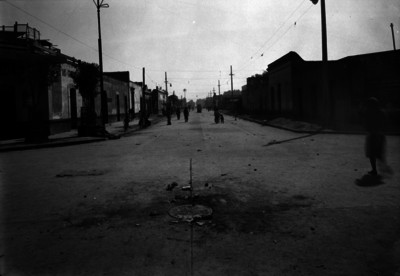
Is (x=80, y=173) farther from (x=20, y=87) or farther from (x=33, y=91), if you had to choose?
(x=20, y=87)

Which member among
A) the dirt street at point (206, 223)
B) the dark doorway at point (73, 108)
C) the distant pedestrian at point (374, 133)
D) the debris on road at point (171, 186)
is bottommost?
the dirt street at point (206, 223)

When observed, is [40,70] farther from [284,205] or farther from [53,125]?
[284,205]

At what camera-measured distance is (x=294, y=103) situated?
1252 inches

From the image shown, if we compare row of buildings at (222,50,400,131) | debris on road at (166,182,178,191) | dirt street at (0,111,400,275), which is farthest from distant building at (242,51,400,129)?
debris on road at (166,182,178,191)

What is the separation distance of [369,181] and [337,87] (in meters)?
20.8

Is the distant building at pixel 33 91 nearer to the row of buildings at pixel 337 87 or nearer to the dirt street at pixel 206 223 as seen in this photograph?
the dirt street at pixel 206 223

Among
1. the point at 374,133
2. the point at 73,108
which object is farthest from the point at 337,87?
the point at 73,108

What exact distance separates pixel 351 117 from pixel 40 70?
20881 mm

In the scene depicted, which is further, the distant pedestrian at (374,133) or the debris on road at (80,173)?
the debris on road at (80,173)

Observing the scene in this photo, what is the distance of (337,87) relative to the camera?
25703 mm

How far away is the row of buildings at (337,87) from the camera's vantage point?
21.1 meters

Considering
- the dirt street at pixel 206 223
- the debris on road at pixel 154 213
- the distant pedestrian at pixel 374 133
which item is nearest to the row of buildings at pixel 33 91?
the dirt street at pixel 206 223

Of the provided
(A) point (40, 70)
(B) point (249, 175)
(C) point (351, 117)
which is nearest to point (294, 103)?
(C) point (351, 117)

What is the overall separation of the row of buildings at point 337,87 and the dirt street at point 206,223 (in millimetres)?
9596
